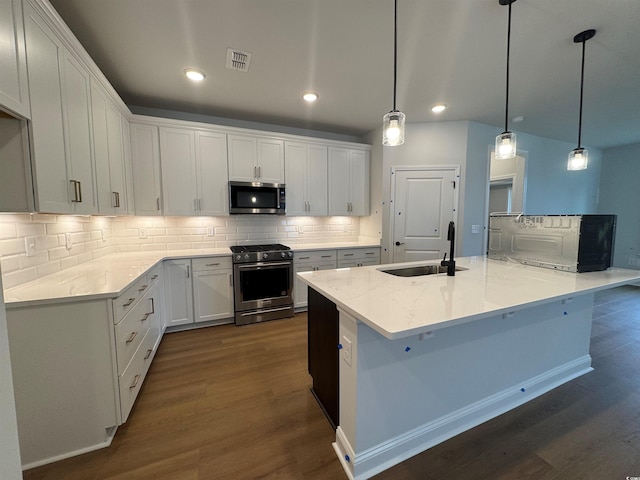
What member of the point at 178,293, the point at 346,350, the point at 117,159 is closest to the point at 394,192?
the point at 346,350

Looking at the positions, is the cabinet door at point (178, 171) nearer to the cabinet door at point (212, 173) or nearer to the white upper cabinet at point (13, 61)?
the cabinet door at point (212, 173)

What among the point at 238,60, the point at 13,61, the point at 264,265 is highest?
the point at 238,60

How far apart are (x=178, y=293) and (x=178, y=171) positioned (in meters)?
1.47

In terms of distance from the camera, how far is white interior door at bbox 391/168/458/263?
12.5 feet

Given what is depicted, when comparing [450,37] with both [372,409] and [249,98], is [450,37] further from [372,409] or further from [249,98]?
[372,409]

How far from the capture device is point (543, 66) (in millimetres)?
2420

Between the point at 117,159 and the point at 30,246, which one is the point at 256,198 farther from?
the point at 30,246

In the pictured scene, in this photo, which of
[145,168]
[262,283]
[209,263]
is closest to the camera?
[145,168]

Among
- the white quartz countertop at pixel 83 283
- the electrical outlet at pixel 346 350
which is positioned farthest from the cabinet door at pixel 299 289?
the electrical outlet at pixel 346 350

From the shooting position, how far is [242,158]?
345cm

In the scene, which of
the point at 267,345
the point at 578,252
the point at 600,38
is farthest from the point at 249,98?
the point at 578,252

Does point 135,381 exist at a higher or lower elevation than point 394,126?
lower

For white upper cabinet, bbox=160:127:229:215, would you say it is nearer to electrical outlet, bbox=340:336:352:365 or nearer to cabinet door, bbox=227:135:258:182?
cabinet door, bbox=227:135:258:182

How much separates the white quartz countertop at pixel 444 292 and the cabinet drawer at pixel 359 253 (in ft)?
5.41
